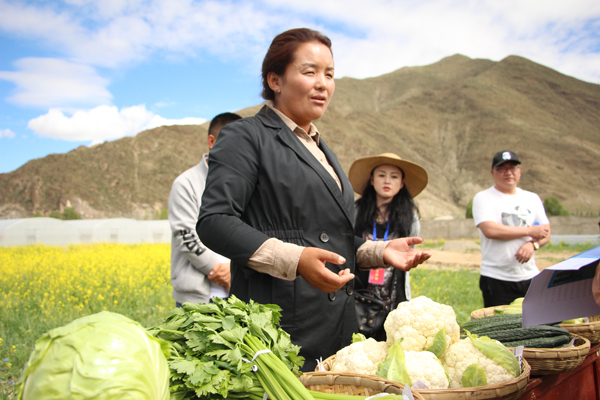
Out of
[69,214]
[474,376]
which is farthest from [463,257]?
[69,214]

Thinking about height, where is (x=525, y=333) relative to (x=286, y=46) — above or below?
below

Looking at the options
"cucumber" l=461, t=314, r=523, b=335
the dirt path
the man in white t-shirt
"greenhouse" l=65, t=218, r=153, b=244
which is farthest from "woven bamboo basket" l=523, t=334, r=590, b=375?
"greenhouse" l=65, t=218, r=153, b=244

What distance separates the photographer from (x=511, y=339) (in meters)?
1.92

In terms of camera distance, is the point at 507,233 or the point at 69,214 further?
the point at 69,214

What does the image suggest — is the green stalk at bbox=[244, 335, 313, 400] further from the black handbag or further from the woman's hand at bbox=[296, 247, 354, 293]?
the black handbag

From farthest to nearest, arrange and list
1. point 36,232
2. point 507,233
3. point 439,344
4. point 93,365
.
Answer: point 36,232
point 507,233
point 439,344
point 93,365

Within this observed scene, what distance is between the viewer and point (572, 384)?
198 cm

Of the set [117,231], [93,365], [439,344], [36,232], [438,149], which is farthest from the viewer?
[438,149]

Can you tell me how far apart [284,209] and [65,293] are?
6.20 metres

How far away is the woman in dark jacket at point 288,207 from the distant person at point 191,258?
113cm

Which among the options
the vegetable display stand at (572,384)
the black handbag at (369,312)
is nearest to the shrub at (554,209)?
the black handbag at (369,312)

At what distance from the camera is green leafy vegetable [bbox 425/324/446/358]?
5.22 feet

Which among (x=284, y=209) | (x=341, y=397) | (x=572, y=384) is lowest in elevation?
(x=572, y=384)

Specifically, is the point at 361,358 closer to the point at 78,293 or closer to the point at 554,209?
the point at 78,293
